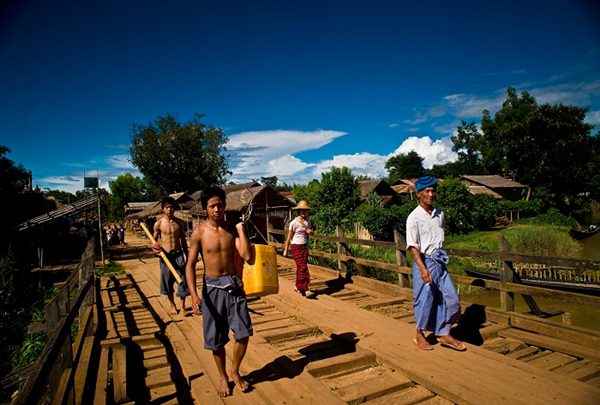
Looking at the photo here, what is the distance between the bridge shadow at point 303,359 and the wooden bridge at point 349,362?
1cm

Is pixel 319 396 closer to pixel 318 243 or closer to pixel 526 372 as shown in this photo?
pixel 526 372

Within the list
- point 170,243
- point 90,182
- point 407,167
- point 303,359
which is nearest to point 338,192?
point 90,182

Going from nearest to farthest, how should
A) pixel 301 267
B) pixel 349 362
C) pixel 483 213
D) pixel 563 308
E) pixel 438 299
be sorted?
pixel 349 362
pixel 438 299
pixel 301 267
pixel 563 308
pixel 483 213

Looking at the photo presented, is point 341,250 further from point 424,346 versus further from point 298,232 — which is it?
point 424,346

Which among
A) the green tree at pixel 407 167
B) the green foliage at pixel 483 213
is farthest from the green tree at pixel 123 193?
the green foliage at pixel 483 213

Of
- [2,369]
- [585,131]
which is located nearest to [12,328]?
[2,369]

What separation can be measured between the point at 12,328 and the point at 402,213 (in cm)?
1936

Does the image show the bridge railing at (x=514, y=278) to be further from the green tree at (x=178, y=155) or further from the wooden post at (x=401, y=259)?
the green tree at (x=178, y=155)

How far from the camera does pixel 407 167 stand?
209ft

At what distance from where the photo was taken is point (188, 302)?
640cm

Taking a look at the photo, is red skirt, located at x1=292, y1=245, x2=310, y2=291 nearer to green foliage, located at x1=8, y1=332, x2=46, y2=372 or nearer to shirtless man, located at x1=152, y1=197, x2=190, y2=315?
shirtless man, located at x1=152, y1=197, x2=190, y2=315

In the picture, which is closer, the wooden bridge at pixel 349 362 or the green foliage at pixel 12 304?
the wooden bridge at pixel 349 362

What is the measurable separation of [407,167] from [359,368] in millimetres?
63004

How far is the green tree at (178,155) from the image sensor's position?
128 feet
